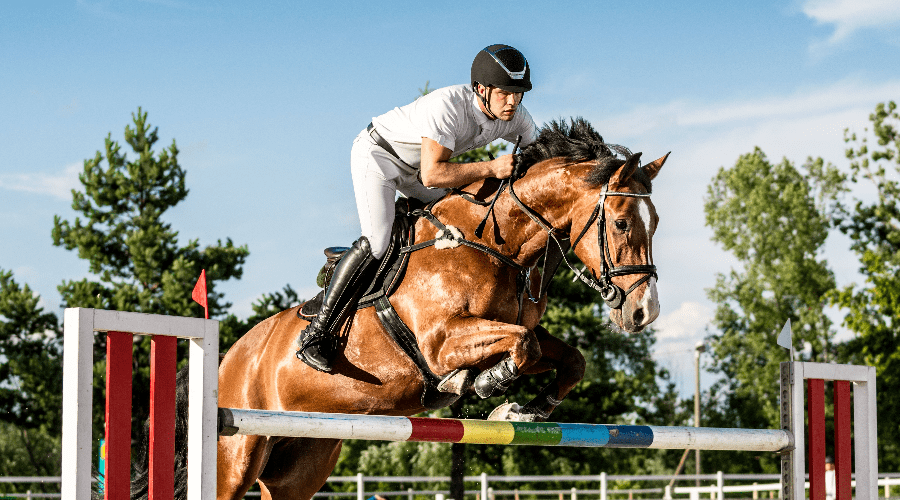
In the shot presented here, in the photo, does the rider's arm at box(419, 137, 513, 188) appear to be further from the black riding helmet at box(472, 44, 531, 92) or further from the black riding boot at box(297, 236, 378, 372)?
the black riding boot at box(297, 236, 378, 372)

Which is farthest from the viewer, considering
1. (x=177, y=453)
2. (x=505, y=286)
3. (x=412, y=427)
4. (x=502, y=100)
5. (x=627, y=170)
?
(x=177, y=453)

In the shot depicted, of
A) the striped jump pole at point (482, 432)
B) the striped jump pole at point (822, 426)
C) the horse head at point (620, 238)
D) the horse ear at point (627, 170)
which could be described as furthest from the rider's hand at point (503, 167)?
the striped jump pole at point (822, 426)

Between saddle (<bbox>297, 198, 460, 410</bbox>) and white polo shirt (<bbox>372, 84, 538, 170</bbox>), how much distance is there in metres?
0.26

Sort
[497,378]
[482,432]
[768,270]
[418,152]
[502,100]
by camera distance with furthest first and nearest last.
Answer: [768,270] < [418,152] < [502,100] < [497,378] < [482,432]

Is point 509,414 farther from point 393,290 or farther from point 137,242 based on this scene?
point 137,242

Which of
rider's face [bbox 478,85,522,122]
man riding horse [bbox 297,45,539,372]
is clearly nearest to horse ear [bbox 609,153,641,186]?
man riding horse [bbox 297,45,539,372]

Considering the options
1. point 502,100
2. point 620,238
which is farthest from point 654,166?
point 502,100

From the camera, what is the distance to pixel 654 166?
3.97m

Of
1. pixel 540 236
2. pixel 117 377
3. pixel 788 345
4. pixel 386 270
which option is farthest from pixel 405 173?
pixel 117 377

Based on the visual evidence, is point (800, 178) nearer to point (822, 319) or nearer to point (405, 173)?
point (822, 319)

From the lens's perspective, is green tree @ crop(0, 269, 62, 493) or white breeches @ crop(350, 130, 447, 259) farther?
green tree @ crop(0, 269, 62, 493)

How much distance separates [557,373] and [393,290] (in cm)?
84

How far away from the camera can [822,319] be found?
33.8 metres

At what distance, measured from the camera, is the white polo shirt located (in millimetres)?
3947
